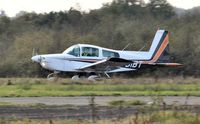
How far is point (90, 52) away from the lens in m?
41.8

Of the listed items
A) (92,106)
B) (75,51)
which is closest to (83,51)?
(75,51)

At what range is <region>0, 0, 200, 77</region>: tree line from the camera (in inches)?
2014

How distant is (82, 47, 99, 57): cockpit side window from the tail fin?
497cm

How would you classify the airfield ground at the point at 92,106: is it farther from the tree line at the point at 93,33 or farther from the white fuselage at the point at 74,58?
the tree line at the point at 93,33

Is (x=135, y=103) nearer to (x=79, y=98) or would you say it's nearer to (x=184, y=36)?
(x=79, y=98)

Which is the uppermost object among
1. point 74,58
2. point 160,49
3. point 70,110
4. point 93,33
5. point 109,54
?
point 93,33

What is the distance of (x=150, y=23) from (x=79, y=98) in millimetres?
46812

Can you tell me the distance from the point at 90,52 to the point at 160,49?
685cm

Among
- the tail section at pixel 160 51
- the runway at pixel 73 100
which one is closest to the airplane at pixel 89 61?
the tail section at pixel 160 51

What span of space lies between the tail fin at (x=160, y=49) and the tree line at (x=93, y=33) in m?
3.27

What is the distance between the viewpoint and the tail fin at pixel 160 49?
4528 cm

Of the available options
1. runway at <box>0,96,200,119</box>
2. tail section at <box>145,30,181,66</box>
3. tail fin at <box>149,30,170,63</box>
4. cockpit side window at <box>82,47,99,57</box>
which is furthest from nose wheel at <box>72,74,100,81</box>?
runway at <box>0,96,200,119</box>

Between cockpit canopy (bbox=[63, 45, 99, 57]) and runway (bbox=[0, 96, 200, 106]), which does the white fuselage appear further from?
runway (bbox=[0, 96, 200, 106])

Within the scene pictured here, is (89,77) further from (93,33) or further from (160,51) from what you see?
(93,33)
